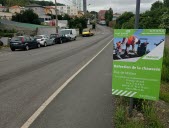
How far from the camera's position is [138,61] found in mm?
5297

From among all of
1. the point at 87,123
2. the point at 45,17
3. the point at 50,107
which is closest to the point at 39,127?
the point at 87,123

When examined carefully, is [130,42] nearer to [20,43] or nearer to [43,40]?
[20,43]

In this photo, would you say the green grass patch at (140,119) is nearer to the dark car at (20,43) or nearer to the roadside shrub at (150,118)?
the roadside shrub at (150,118)

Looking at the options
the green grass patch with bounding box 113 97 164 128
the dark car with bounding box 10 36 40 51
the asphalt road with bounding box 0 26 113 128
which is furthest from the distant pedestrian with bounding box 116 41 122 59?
the dark car with bounding box 10 36 40 51

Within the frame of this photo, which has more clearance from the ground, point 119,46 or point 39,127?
point 119,46

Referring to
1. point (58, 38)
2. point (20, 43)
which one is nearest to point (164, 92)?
point (20, 43)

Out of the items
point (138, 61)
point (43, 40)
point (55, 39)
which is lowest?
point (55, 39)

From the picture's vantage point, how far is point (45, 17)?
12300 cm

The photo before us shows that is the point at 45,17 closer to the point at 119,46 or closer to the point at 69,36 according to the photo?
the point at 69,36

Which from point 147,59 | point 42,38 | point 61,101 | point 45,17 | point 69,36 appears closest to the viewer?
point 147,59

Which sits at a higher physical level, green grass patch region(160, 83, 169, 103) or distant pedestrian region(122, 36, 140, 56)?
distant pedestrian region(122, 36, 140, 56)

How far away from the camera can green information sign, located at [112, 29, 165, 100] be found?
5.12 m

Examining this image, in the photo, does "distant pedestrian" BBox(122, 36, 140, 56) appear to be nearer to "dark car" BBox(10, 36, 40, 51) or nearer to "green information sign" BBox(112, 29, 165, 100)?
"green information sign" BBox(112, 29, 165, 100)

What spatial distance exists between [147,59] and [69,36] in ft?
141
